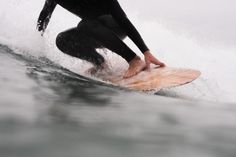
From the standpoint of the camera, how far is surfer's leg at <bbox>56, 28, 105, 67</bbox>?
4.64 meters

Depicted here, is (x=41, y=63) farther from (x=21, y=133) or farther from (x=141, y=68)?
(x=21, y=133)

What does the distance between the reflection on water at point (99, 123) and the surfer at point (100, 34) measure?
4.16ft

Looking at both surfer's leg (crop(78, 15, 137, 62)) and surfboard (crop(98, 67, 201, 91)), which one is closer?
surfboard (crop(98, 67, 201, 91))

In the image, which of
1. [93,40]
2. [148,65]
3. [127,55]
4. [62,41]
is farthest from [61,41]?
[148,65]

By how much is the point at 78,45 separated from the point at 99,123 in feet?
8.53

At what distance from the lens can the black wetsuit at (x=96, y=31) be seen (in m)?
4.42

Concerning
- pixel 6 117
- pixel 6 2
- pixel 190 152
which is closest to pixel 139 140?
pixel 190 152

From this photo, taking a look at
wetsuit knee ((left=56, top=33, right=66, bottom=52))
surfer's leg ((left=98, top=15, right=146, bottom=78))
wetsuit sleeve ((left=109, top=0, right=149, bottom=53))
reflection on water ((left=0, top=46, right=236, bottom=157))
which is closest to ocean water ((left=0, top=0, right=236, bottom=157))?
reflection on water ((left=0, top=46, right=236, bottom=157))

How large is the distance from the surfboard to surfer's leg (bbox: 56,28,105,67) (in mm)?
299

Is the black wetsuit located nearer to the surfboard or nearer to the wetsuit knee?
the wetsuit knee

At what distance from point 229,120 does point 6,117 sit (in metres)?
1.15

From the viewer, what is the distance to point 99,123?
83.6 inches

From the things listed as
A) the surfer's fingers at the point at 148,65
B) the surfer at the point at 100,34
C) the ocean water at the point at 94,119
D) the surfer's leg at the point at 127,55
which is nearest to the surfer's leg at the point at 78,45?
the surfer at the point at 100,34

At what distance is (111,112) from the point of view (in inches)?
95.3
